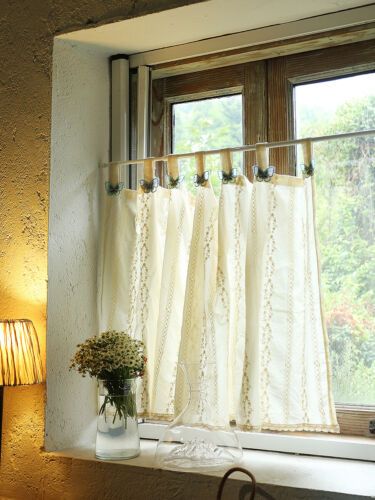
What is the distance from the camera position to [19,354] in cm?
176

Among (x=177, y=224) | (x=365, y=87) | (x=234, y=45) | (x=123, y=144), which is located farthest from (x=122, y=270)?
(x=365, y=87)

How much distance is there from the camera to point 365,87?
1.86 meters

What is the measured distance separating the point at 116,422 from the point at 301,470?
0.49m

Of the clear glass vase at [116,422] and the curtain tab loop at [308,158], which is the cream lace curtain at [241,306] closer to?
the curtain tab loop at [308,158]

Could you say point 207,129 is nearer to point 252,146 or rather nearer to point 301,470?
point 252,146

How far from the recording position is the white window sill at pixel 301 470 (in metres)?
1.51

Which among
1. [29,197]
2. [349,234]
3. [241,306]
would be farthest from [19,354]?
[349,234]

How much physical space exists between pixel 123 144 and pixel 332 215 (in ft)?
2.28

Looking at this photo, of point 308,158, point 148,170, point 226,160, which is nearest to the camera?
point 308,158

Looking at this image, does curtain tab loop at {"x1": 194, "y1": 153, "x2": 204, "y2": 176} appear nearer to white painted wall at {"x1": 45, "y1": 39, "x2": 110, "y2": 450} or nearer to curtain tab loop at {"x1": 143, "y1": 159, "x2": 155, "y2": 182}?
curtain tab loop at {"x1": 143, "y1": 159, "x2": 155, "y2": 182}

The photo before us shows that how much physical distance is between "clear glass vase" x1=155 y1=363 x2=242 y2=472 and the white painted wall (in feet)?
1.16

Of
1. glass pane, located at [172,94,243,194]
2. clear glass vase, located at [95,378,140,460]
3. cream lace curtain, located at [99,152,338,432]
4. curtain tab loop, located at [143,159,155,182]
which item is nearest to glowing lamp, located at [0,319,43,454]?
clear glass vase, located at [95,378,140,460]

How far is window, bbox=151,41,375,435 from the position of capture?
181cm

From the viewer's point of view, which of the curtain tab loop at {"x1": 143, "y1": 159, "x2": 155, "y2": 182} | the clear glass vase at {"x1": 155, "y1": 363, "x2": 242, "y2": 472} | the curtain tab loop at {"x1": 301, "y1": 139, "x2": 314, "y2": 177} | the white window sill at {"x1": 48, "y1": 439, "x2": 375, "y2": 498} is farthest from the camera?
the curtain tab loop at {"x1": 143, "y1": 159, "x2": 155, "y2": 182}
